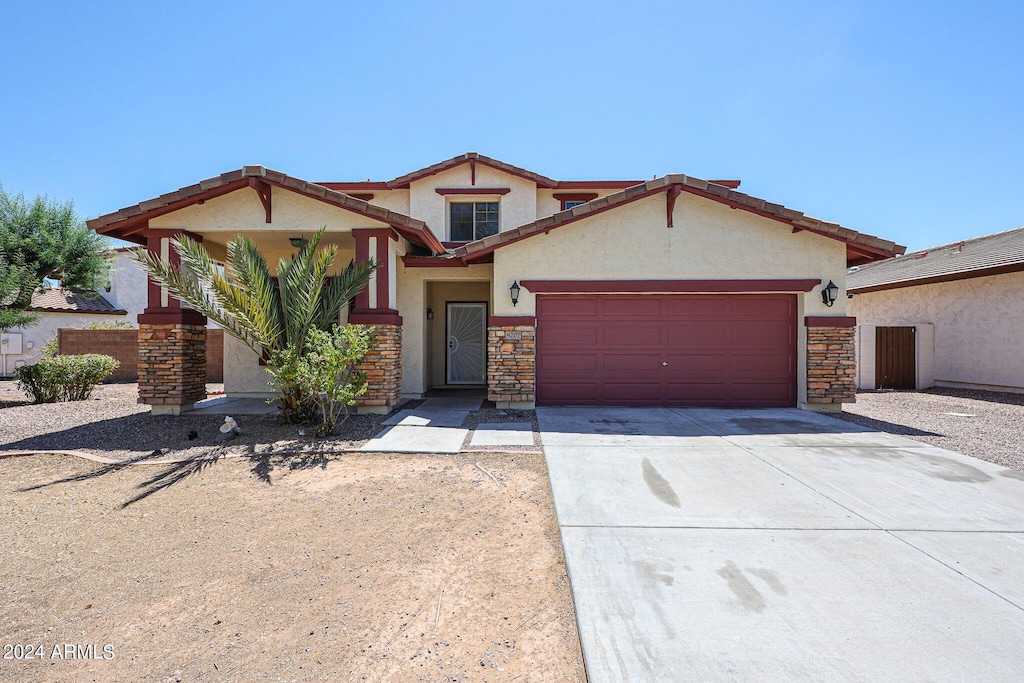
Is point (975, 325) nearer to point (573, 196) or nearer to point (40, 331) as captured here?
point (573, 196)

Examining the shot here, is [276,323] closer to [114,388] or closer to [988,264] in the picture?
[114,388]

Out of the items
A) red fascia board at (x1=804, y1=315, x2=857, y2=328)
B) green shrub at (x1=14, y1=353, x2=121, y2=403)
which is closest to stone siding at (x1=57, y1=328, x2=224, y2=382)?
green shrub at (x1=14, y1=353, x2=121, y2=403)

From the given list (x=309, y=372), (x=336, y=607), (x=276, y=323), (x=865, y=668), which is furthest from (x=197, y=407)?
(x=865, y=668)

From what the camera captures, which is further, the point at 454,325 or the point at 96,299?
the point at 96,299

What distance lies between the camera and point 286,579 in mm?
3305

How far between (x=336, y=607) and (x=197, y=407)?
873 centimetres

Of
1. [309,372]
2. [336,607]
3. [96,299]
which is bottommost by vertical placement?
[336,607]

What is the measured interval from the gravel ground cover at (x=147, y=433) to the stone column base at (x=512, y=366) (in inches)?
91.4

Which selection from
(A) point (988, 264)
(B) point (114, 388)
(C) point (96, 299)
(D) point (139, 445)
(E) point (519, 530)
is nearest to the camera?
(E) point (519, 530)

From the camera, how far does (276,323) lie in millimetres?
7691

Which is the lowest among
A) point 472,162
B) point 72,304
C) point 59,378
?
point 59,378

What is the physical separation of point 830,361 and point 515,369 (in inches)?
247

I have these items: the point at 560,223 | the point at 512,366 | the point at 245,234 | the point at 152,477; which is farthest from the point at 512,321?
the point at 152,477

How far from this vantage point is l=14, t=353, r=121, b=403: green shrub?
10.7 metres
